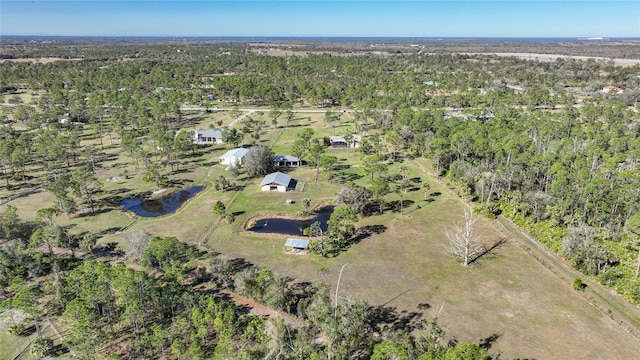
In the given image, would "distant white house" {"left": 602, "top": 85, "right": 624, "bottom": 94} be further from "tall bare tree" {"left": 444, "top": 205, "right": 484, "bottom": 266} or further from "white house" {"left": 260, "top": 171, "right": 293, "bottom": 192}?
"white house" {"left": 260, "top": 171, "right": 293, "bottom": 192}

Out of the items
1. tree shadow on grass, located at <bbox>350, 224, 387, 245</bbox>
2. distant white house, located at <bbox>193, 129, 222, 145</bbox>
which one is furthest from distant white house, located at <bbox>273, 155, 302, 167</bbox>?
tree shadow on grass, located at <bbox>350, 224, 387, 245</bbox>

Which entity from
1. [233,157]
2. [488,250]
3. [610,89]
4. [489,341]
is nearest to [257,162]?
[233,157]

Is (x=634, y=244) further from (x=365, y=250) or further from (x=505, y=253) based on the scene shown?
(x=365, y=250)

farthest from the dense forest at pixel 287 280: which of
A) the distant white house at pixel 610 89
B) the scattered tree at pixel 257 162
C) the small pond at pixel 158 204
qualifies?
the scattered tree at pixel 257 162

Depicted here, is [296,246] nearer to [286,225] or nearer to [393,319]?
[286,225]

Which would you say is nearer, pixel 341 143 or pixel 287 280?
pixel 287 280

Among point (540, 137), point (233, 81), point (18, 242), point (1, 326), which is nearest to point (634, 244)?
point (540, 137)

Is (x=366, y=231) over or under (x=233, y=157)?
under
